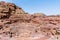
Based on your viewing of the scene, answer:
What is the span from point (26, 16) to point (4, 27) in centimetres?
332

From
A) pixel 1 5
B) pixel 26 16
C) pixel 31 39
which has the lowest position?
pixel 31 39

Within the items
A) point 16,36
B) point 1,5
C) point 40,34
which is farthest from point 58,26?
point 1,5

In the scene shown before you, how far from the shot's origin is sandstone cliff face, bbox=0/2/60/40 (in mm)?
16734

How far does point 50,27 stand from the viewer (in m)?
17.7

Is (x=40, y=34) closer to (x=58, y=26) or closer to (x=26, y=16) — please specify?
(x=58, y=26)

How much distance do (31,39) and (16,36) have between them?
1834mm

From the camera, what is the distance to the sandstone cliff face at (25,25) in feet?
54.9

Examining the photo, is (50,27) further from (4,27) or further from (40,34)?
(4,27)

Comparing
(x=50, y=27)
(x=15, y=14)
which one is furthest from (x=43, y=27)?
(x=15, y=14)

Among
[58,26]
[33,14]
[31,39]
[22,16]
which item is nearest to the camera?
[31,39]

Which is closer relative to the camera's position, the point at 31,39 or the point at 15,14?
the point at 31,39

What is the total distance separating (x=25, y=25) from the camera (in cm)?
1834

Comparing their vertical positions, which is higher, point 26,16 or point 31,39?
point 26,16

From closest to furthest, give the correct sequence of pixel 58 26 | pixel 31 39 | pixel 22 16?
pixel 31 39 < pixel 58 26 < pixel 22 16
